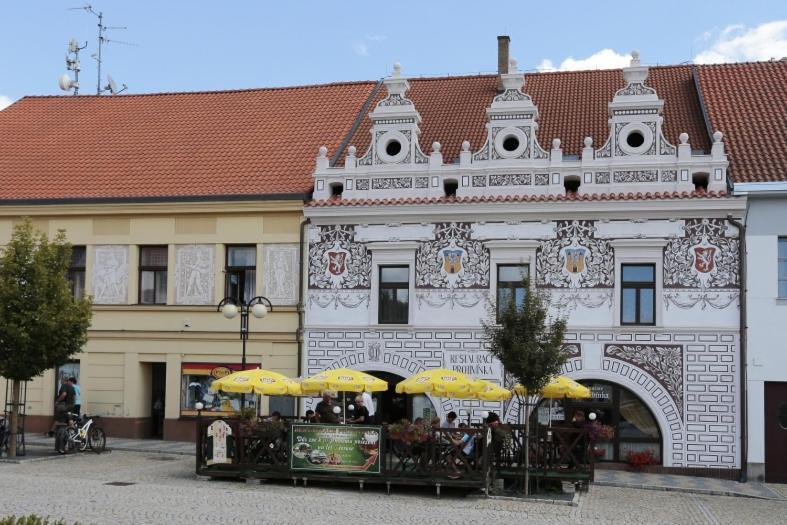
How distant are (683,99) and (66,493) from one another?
20.4 metres

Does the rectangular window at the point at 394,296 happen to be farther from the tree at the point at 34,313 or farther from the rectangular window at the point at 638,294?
the tree at the point at 34,313

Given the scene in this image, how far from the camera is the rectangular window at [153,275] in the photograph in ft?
94.3

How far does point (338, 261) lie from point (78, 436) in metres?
7.90

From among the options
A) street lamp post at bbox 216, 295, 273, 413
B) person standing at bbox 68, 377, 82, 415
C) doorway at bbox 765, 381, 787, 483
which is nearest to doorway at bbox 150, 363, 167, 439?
person standing at bbox 68, 377, 82, 415

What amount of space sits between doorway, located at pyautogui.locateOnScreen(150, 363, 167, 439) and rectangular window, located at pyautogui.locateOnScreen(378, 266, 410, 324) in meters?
6.89

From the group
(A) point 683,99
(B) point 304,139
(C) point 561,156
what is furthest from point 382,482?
(A) point 683,99

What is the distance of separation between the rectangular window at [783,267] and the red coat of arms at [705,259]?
5.37 feet

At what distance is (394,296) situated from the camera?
26562 millimetres

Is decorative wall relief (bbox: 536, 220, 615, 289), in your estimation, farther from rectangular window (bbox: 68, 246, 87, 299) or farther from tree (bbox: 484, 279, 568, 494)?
rectangular window (bbox: 68, 246, 87, 299)

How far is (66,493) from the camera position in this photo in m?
17.8

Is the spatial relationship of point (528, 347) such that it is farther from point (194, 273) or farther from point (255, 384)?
point (194, 273)

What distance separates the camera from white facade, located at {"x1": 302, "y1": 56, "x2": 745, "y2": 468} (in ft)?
79.9

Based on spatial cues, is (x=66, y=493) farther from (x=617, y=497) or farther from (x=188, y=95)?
(x=188, y=95)

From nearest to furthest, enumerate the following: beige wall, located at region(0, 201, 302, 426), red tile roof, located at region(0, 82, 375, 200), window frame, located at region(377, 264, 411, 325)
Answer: window frame, located at region(377, 264, 411, 325), beige wall, located at region(0, 201, 302, 426), red tile roof, located at region(0, 82, 375, 200)
